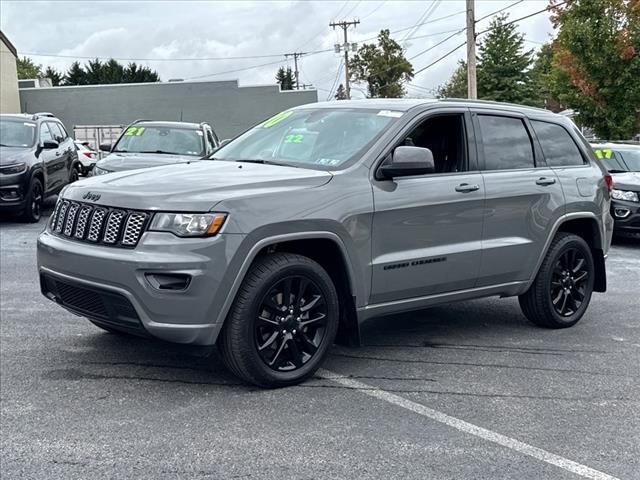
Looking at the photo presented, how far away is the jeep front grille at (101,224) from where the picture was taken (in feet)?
14.1

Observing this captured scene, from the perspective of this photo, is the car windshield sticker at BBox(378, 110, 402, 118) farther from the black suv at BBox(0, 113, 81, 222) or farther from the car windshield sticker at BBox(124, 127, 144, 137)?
the car windshield sticker at BBox(124, 127, 144, 137)

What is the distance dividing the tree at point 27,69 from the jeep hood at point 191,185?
91.7m

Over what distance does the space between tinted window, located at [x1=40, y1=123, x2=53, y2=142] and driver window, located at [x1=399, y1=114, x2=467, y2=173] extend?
371 inches

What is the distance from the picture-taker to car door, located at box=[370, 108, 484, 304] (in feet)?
16.4

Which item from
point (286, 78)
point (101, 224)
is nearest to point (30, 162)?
point (101, 224)

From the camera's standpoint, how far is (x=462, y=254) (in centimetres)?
543

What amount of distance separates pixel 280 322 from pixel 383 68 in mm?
54536

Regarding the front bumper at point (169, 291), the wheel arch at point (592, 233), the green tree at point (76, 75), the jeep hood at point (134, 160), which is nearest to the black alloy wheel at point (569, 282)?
the wheel arch at point (592, 233)

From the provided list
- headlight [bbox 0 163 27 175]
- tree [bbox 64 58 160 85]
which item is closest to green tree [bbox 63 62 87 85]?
tree [bbox 64 58 160 85]

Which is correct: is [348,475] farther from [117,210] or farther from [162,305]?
[117,210]

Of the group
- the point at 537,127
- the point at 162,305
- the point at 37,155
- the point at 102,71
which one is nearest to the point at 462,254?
the point at 537,127

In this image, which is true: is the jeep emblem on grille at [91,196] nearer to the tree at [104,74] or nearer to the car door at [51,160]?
the car door at [51,160]

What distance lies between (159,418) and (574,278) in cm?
389

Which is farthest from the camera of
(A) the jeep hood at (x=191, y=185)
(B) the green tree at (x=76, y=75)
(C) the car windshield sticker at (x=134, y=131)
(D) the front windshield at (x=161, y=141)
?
(B) the green tree at (x=76, y=75)
